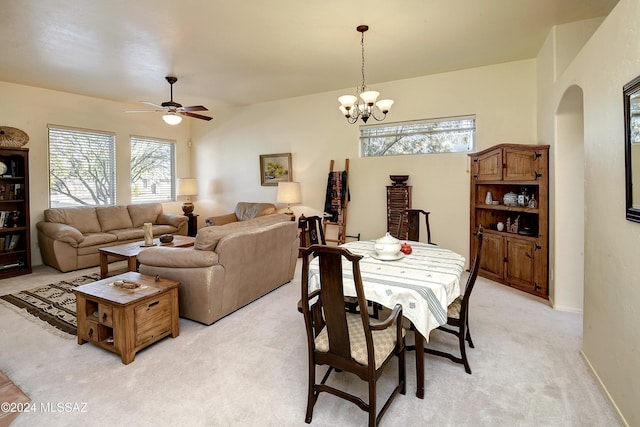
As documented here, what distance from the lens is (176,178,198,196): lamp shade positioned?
656 centimetres

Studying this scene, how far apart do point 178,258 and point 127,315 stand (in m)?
0.66

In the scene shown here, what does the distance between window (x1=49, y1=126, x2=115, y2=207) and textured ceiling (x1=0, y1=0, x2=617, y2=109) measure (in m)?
0.94

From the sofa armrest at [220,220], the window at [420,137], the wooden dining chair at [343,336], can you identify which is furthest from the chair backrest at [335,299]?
the sofa armrest at [220,220]

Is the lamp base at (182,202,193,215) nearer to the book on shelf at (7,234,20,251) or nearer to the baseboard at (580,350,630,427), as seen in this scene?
the book on shelf at (7,234,20,251)

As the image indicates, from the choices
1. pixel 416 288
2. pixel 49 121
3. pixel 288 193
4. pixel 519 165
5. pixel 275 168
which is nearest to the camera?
pixel 416 288

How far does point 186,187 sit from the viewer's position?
6.60 metres

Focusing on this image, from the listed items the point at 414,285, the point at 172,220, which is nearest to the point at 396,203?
the point at 414,285

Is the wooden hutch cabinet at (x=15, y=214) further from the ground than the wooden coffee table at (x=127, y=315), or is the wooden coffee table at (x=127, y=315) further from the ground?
the wooden hutch cabinet at (x=15, y=214)

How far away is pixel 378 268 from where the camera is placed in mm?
2137

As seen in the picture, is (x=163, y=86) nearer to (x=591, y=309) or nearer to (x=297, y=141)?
(x=297, y=141)

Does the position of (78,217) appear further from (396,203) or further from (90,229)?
(396,203)

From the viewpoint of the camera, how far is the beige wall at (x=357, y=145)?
4.24 m

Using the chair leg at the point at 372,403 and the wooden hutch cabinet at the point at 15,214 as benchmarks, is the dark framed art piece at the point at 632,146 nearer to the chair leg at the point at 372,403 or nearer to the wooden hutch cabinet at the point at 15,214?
the chair leg at the point at 372,403

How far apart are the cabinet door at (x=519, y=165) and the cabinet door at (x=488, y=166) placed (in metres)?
0.09
